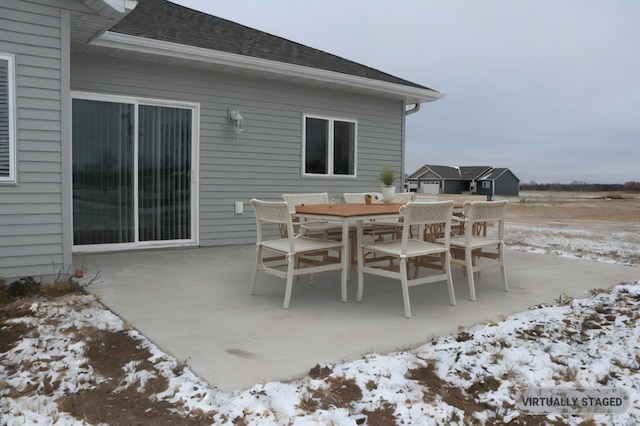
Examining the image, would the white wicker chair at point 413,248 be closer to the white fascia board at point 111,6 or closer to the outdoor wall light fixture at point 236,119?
the white fascia board at point 111,6

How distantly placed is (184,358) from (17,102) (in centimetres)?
288

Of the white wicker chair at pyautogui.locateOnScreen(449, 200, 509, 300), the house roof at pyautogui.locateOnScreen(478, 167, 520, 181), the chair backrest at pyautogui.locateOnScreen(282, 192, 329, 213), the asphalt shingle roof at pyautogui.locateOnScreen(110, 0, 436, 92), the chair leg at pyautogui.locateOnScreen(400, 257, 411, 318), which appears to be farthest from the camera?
the house roof at pyautogui.locateOnScreen(478, 167, 520, 181)

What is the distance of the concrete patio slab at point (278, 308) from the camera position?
251 cm

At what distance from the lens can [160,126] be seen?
6012mm

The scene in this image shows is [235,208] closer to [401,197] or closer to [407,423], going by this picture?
[401,197]

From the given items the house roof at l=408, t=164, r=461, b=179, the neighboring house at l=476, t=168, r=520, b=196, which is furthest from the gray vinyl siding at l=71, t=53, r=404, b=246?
the house roof at l=408, t=164, r=461, b=179

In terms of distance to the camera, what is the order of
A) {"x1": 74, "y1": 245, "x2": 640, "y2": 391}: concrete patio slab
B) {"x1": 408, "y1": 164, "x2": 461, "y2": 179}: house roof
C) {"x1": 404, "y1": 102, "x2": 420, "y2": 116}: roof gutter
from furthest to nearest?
{"x1": 408, "y1": 164, "x2": 461, "y2": 179}: house roof < {"x1": 404, "y1": 102, "x2": 420, "y2": 116}: roof gutter < {"x1": 74, "y1": 245, "x2": 640, "y2": 391}: concrete patio slab

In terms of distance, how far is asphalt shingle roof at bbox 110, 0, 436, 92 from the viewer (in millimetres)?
5868

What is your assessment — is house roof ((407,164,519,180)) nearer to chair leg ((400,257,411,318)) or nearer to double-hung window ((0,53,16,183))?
chair leg ((400,257,411,318))

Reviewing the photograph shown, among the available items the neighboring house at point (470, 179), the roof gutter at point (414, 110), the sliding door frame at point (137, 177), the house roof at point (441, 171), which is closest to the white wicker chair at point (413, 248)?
the sliding door frame at point (137, 177)

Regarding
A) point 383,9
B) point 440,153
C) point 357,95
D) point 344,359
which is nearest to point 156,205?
point 357,95

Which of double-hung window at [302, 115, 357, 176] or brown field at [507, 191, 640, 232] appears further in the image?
brown field at [507, 191, 640, 232]

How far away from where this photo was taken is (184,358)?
2453 mm

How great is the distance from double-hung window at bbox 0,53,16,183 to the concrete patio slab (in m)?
1.23
